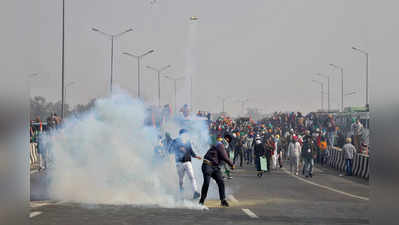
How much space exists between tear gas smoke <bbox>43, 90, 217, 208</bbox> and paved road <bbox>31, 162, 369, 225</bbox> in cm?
101

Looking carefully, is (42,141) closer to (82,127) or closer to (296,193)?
(82,127)

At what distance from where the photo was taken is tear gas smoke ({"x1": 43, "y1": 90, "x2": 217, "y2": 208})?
16500 millimetres

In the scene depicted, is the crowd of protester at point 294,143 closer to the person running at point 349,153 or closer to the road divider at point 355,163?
the person running at point 349,153

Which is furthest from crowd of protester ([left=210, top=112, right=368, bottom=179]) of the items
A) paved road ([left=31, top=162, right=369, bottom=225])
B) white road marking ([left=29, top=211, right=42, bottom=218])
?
white road marking ([left=29, top=211, right=42, bottom=218])

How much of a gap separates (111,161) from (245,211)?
196 inches

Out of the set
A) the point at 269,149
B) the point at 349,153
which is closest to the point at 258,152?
the point at 269,149

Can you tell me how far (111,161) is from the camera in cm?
1725

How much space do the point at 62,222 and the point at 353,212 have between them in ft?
22.2

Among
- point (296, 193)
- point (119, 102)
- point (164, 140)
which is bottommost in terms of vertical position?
point (296, 193)

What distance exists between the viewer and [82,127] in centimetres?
1806

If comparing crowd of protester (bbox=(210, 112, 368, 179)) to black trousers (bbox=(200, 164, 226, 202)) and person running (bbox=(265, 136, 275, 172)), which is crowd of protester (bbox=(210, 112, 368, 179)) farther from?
black trousers (bbox=(200, 164, 226, 202))

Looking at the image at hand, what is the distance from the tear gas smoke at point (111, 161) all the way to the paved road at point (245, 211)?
1014 mm

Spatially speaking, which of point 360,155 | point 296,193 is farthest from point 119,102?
point 360,155

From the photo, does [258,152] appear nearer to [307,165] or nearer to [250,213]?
[307,165]
